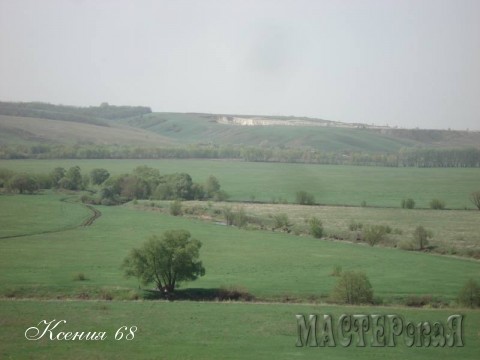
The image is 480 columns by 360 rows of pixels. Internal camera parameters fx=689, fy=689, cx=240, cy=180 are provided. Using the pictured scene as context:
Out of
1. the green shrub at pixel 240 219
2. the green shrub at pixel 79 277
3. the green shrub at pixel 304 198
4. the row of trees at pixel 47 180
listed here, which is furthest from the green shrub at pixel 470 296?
the row of trees at pixel 47 180

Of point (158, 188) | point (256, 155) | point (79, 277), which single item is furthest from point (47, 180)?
point (256, 155)

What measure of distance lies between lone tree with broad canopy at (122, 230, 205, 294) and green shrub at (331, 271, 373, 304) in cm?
764

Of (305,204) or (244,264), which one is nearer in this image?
(244,264)

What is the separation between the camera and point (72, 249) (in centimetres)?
4662

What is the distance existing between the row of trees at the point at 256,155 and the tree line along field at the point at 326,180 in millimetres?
3439

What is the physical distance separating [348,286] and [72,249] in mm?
21204

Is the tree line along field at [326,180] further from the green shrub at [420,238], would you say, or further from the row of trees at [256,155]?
→ the green shrub at [420,238]

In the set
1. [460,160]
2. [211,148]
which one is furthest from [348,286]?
[211,148]

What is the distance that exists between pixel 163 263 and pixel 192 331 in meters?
9.04

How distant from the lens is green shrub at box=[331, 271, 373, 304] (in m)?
33.3

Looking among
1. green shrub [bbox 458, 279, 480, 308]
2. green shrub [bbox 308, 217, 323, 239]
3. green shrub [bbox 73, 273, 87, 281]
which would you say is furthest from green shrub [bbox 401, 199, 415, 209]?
green shrub [bbox 73, 273, 87, 281]

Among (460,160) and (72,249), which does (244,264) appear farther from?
(460,160)

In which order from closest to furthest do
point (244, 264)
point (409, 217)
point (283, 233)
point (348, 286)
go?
point (348, 286)
point (244, 264)
point (283, 233)
point (409, 217)

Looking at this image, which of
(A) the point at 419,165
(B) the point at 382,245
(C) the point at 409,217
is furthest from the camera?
(A) the point at 419,165
